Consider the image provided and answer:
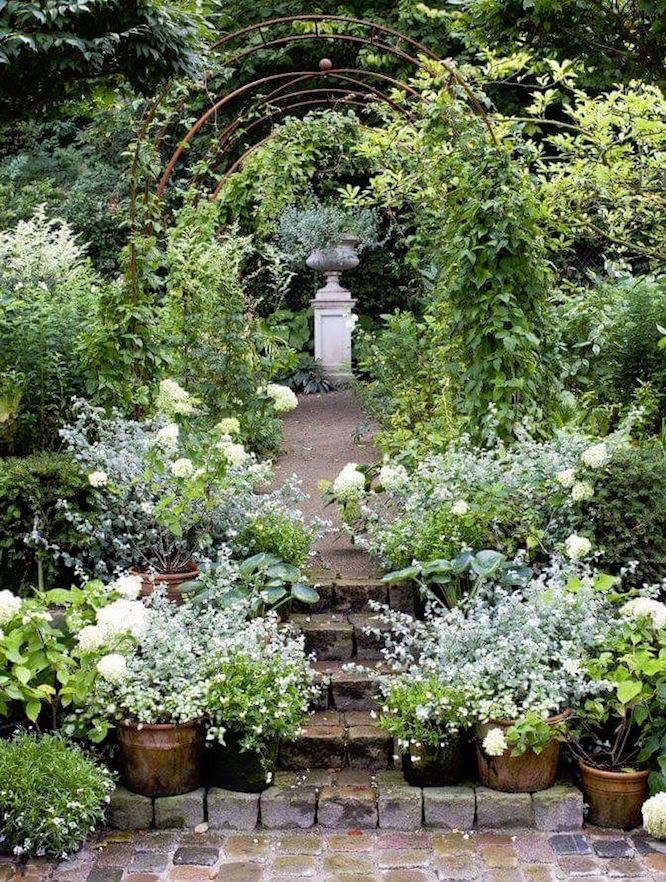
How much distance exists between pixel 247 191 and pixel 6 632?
5.70 metres

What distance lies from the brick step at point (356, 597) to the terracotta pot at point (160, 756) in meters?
1.08

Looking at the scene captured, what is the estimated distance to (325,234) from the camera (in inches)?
428

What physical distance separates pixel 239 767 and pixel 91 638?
696 mm

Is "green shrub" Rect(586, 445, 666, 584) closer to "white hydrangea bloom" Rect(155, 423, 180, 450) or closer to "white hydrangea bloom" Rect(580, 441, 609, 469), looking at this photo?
"white hydrangea bloom" Rect(580, 441, 609, 469)

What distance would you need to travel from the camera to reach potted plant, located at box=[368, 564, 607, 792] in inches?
140

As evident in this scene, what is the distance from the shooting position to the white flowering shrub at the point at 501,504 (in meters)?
4.29

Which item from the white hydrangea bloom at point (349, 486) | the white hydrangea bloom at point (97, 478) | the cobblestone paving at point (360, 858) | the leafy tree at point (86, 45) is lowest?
the cobblestone paving at point (360, 858)

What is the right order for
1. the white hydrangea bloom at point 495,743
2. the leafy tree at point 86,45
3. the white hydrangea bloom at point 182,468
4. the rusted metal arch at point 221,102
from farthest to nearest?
the rusted metal arch at point 221,102 → the white hydrangea bloom at point 182,468 → the leafy tree at point 86,45 → the white hydrangea bloom at point 495,743

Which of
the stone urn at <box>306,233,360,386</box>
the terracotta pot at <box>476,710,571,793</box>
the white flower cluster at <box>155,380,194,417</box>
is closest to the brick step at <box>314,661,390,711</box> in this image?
the terracotta pot at <box>476,710,571,793</box>

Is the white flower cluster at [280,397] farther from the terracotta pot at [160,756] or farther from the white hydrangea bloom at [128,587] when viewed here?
the terracotta pot at [160,756]

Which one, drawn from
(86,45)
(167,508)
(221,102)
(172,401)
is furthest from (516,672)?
(221,102)

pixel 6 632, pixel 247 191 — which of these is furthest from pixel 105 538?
pixel 247 191

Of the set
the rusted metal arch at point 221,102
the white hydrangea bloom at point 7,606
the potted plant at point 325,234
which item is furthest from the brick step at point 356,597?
the potted plant at point 325,234

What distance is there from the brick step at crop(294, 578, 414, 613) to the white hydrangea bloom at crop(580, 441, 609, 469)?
38.0 inches
